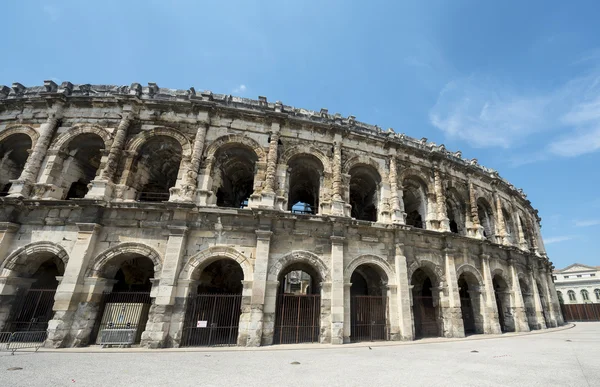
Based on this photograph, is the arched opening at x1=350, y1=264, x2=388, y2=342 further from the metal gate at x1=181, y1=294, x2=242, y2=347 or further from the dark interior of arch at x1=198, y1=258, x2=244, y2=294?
the dark interior of arch at x1=198, y1=258, x2=244, y2=294

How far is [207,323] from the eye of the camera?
34.6 ft

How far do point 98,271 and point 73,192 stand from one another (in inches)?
219

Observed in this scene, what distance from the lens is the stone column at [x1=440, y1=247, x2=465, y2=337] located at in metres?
11.1

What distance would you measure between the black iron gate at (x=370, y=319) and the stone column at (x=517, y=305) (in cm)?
820

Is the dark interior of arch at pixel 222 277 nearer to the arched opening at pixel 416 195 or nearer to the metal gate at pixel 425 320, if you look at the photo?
the metal gate at pixel 425 320

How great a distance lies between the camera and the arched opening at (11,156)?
11102mm

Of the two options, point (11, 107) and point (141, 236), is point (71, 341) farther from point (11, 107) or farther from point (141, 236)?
point (11, 107)

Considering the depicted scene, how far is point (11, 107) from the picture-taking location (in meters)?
11.3

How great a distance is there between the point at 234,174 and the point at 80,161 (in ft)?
21.0

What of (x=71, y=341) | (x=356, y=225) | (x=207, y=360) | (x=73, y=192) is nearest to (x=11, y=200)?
(x=73, y=192)

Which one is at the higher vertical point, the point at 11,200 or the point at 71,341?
the point at 11,200

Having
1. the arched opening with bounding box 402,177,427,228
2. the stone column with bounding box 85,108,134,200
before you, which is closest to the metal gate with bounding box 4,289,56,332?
the stone column with bounding box 85,108,134,200

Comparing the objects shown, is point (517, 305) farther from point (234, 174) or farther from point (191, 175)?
point (191, 175)

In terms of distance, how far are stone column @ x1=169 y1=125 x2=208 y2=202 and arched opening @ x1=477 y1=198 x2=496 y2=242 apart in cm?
1563
